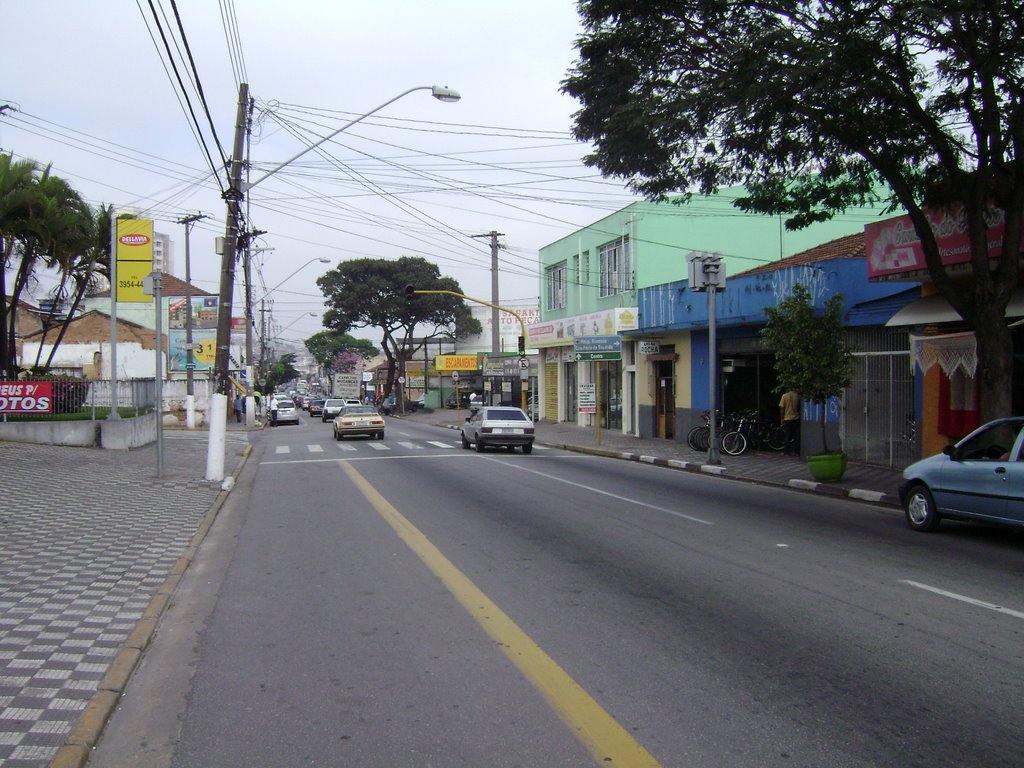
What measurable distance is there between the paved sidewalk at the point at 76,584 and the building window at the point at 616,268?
20053mm

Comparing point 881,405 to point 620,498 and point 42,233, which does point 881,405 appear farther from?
point 42,233

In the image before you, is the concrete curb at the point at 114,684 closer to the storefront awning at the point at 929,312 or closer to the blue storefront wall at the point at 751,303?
the blue storefront wall at the point at 751,303

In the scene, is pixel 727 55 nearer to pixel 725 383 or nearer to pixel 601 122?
pixel 601 122

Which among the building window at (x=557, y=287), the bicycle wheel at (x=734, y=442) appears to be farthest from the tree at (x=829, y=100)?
the building window at (x=557, y=287)

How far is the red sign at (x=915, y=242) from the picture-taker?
14.4 metres

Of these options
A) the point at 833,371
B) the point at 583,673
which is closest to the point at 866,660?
the point at 583,673

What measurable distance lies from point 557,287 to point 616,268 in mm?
7722

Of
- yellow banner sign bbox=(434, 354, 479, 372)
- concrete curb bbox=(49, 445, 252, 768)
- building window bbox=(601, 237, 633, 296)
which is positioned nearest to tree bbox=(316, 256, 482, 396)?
yellow banner sign bbox=(434, 354, 479, 372)

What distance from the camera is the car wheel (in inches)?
428

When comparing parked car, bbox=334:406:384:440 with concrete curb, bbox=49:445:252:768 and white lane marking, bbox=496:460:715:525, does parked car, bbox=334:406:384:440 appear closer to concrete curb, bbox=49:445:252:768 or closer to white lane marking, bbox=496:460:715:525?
white lane marking, bbox=496:460:715:525

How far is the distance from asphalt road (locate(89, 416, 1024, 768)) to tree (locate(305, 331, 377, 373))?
98779mm

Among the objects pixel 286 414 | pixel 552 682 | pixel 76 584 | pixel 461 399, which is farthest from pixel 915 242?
pixel 461 399

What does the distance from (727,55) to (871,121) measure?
2.30m

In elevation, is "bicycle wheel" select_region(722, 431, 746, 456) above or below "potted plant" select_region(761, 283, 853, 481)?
below
